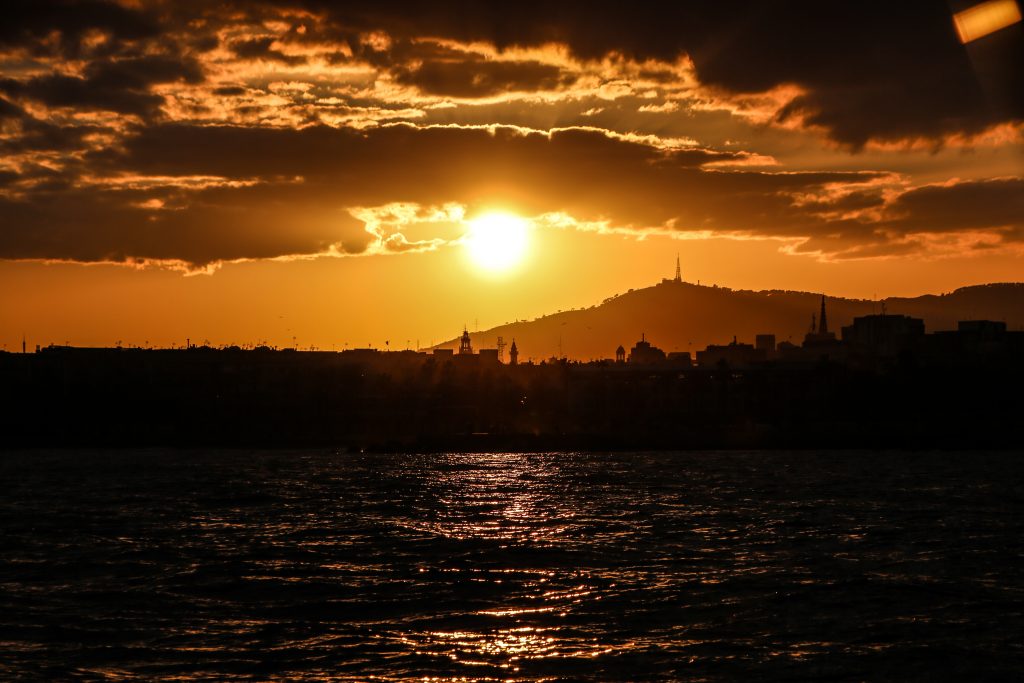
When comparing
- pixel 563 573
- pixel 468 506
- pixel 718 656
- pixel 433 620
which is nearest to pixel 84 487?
pixel 468 506

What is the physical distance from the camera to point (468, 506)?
9625cm

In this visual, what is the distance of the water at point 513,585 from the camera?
127 feet

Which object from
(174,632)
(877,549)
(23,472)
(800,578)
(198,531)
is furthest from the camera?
(23,472)

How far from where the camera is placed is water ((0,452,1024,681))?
3875 centimetres

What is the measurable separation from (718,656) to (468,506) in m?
57.9

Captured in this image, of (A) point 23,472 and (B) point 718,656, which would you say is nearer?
(B) point 718,656

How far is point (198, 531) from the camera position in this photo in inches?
3113

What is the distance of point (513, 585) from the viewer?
5356 cm

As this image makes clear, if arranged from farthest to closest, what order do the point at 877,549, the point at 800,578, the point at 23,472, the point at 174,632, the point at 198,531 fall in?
the point at 23,472 < the point at 198,531 < the point at 877,549 < the point at 800,578 < the point at 174,632

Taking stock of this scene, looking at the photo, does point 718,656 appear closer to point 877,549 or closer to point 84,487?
point 877,549

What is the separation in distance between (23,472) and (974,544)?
109424 mm

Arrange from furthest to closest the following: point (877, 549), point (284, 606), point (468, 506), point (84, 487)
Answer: point (84, 487), point (468, 506), point (877, 549), point (284, 606)

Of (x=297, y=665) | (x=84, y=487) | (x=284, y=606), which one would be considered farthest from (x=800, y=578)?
(x=84, y=487)

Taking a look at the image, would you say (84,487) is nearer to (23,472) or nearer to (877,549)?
(23,472)
